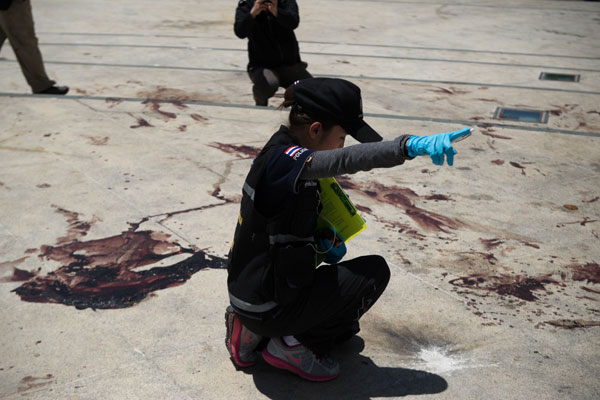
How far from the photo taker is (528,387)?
2557mm

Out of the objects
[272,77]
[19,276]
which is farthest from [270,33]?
[19,276]

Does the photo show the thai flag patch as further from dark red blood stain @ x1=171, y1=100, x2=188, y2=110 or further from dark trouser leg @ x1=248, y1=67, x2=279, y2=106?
dark red blood stain @ x1=171, y1=100, x2=188, y2=110

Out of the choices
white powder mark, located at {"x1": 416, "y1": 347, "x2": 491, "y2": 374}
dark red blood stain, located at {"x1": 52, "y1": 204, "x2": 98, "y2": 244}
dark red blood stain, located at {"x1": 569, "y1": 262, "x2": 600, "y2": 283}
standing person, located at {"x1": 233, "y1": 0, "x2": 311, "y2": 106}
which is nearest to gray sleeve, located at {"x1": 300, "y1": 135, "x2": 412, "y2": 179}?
white powder mark, located at {"x1": 416, "y1": 347, "x2": 491, "y2": 374}

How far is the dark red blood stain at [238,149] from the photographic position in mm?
5152

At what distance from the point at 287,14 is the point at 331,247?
3551 millimetres

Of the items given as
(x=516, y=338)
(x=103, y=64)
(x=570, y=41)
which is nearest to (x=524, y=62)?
(x=570, y=41)

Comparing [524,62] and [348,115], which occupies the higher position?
[348,115]

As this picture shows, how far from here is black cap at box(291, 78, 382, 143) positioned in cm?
234

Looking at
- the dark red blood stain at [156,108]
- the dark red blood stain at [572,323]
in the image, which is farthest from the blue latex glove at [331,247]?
the dark red blood stain at [156,108]

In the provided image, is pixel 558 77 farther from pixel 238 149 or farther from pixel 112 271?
pixel 112 271

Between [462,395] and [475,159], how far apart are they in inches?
114

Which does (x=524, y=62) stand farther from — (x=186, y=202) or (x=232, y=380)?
(x=232, y=380)

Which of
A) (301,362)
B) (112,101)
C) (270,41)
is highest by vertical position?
(270,41)

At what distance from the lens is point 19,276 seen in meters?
3.36
